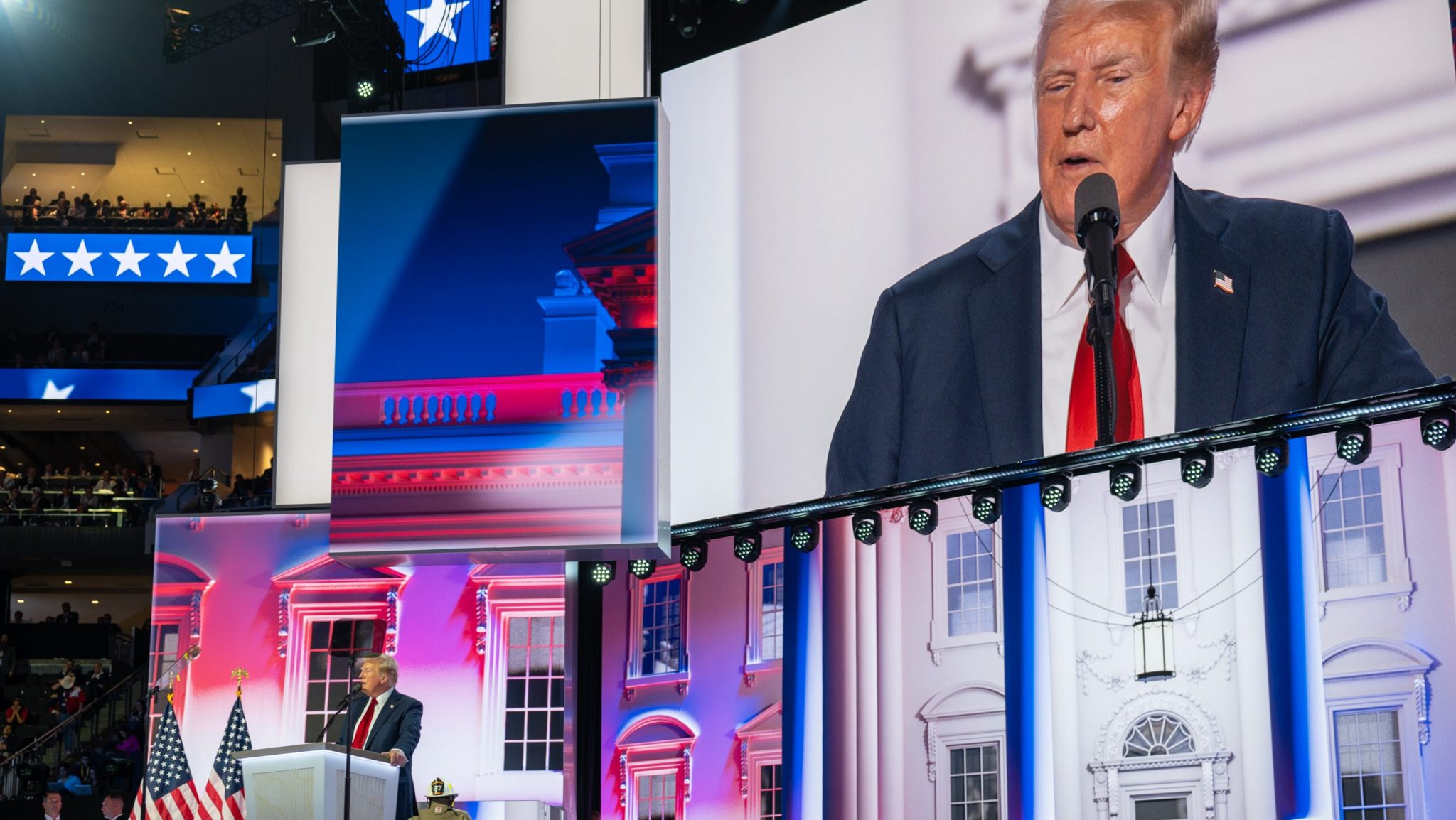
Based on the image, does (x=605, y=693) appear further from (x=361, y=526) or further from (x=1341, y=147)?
(x=1341, y=147)

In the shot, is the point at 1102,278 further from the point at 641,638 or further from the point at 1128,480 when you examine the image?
the point at 641,638

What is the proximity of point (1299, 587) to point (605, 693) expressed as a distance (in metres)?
5.07

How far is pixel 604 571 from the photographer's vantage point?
11.1 metres

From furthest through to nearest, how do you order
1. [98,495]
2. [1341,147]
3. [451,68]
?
[98,495] → [451,68] → [1341,147]

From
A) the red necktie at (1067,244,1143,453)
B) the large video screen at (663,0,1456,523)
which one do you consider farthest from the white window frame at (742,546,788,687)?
the red necktie at (1067,244,1143,453)

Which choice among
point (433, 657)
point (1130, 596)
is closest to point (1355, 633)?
point (1130, 596)

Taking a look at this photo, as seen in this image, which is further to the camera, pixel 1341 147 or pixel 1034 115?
pixel 1034 115

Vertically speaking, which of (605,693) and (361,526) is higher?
(361,526)

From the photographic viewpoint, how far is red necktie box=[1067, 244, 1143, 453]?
26.3 feet

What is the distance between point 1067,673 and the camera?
10086mm

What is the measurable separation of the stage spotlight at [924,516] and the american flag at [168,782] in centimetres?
590

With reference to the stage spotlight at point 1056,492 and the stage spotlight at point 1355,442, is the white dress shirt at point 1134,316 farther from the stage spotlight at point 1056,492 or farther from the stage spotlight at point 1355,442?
the stage spotlight at point 1355,442

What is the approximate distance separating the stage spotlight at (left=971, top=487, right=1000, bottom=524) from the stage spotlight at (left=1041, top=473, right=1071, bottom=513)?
12.8 inches

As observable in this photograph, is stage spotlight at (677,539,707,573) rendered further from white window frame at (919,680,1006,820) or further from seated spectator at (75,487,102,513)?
seated spectator at (75,487,102,513)
